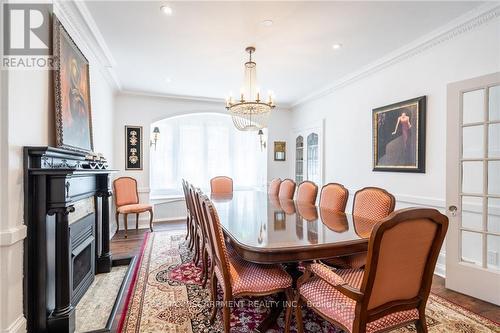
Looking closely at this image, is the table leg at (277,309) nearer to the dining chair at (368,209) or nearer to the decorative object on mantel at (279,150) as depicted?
the dining chair at (368,209)

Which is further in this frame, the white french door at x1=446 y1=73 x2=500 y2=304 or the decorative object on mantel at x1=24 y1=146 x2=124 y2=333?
the white french door at x1=446 y1=73 x2=500 y2=304

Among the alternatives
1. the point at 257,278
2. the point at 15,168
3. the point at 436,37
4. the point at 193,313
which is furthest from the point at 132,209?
the point at 436,37

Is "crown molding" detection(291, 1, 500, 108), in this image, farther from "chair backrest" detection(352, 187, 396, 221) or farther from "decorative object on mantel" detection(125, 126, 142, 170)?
"decorative object on mantel" detection(125, 126, 142, 170)

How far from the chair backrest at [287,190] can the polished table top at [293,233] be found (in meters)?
0.99

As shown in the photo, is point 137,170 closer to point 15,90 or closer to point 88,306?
point 88,306

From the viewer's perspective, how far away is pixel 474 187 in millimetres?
2428

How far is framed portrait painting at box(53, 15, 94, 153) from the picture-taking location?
2.10m

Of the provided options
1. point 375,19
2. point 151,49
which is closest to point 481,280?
point 375,19

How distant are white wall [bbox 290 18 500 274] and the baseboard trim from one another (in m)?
3.83

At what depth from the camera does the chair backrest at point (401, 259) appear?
112cm

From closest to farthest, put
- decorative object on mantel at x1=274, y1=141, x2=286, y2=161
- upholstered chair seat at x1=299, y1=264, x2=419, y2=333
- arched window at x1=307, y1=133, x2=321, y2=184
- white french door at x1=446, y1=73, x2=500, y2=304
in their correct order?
upholstered chair seat at x1=299, y1=264, x2=419, y2=333
white french door at x1=446, y1=73, x2=500, y2=304
arched window at x1=307, y1=133, x2=321, y2=184
decorative object on mantel at x1=274, y1=141, x2=286, y2=161

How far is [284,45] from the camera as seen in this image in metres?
3.08

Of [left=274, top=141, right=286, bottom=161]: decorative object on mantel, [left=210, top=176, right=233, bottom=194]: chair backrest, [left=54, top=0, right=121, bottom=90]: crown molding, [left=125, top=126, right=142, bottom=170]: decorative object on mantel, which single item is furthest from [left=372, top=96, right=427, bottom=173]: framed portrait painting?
[left=125, top=126, right=142, bottom=170]: decorative object on mantel

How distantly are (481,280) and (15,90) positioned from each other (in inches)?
156
